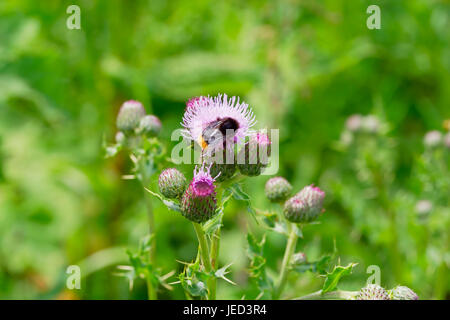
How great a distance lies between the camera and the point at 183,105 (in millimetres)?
4801

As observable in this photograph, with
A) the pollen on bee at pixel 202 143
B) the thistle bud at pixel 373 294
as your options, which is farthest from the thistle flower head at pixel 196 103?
the thistle bud at pixel 373 294

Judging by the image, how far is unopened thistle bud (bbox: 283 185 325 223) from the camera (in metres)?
2.01

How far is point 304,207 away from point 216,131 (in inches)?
19.8

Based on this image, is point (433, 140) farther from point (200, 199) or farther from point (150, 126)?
point (200, 199)

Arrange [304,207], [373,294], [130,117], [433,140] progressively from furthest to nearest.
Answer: [433,140]
[130,117]
[304,207]
[373,294]

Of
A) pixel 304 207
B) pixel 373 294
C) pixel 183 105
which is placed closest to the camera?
pixel 373 294

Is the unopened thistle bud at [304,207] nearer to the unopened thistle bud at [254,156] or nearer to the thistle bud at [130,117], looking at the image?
the unopened thistle bud at [254,156]

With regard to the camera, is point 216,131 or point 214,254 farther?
point 214,254

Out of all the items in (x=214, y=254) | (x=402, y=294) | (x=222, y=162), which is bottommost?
(x=402, y=294)

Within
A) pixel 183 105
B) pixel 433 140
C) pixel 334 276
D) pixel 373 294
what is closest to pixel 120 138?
pixel 334 276

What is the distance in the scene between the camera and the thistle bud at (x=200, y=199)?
1.71m

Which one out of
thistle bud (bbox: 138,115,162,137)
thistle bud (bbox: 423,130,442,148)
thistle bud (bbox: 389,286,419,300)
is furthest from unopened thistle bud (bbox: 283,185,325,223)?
thistle bud (bbox: 423,130,442,148)

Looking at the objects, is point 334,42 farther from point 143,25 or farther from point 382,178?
point 382,178
